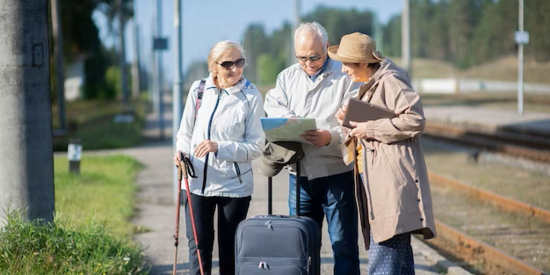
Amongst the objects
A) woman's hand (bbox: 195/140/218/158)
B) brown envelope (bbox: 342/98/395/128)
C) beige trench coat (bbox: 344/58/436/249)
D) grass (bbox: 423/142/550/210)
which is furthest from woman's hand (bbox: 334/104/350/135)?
grass (bbox: 423/142/550/210)

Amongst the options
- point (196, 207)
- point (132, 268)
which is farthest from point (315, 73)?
point (132, 268)

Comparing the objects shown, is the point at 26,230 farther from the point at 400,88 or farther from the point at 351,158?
the point at 400,88

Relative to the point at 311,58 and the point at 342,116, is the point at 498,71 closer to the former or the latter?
the point at 311,58

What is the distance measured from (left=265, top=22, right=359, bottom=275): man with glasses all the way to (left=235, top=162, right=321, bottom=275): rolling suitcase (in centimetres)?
34

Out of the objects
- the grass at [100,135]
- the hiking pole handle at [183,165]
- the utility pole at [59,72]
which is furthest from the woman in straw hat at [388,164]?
the utility pole at [59,72]

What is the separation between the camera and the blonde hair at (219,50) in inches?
193

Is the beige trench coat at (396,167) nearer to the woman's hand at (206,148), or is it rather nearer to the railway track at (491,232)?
the woman's hand at (206,148)

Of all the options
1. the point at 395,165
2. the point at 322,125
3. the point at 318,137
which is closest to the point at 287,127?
the point at 318,137

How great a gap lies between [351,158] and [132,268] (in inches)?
94.0

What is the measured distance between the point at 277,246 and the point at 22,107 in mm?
2457

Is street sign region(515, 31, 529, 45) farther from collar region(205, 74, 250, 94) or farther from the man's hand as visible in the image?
the man's hand

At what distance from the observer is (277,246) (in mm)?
4590

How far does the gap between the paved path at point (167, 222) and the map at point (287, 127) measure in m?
2.25

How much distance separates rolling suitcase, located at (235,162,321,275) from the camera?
4.56m
